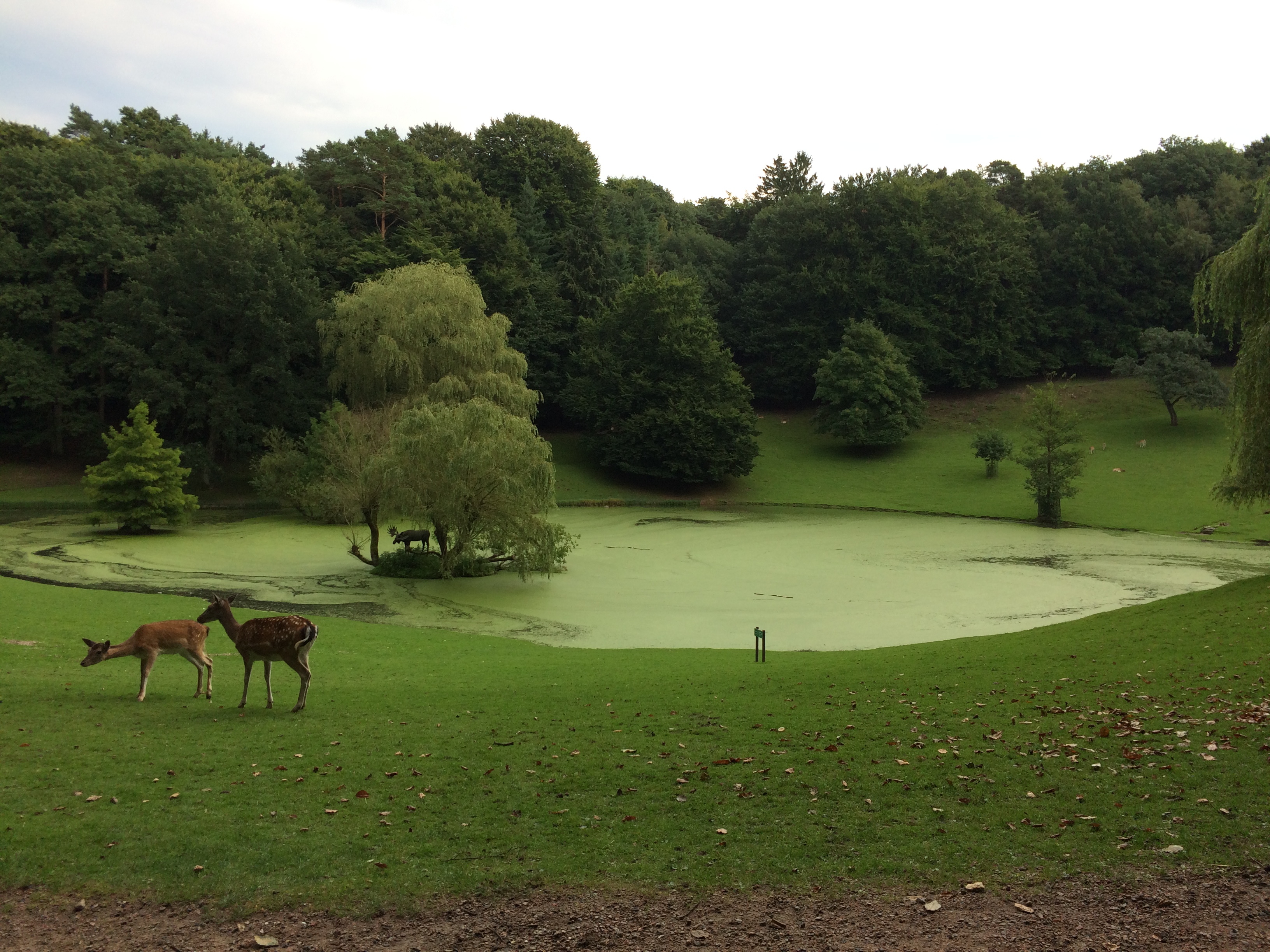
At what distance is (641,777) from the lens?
317 inches

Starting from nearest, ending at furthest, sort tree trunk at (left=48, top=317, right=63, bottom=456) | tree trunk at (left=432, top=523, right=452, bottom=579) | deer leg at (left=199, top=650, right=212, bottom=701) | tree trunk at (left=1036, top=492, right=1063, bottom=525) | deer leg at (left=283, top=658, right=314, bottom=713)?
deer leg at (left=283, top=658, right=314, bottom=713) → deer leg at (left=199, top=650, right=212, bottom=701) → tree trunk at (left=432, top=523, right=452, bottom=579) → tree trunk at (left=1036, top=492, right=1063, bottom=525) → tree trunk at (left=48, top=317, right=63, bottom=456)

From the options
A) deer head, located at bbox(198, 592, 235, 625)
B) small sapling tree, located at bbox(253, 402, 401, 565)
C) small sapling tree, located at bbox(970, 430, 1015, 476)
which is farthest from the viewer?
small sapling tree, located at bbox(970, 430, 1015, 476)

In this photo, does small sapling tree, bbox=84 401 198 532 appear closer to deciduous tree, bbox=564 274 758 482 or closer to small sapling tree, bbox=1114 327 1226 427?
deciduous tree, bbox=564 274 758 482

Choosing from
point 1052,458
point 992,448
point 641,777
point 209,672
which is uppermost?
point 992,448

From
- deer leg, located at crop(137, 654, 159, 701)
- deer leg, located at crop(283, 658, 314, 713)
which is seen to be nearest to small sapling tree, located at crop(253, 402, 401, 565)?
deer leg, located at crop(137, 654, 159, 701)

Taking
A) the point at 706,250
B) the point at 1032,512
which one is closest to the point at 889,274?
the point at 706,250

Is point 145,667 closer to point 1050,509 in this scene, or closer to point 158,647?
point 158,647

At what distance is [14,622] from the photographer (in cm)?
1566

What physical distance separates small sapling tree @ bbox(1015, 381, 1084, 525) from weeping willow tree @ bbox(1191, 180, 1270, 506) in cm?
1836

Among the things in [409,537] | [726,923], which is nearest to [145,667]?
[726,923]

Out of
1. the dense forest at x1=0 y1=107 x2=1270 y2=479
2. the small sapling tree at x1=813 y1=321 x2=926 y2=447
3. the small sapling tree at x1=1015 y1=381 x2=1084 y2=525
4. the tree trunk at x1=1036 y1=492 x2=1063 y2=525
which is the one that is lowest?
the tree trunk at x1=1036 y1=492 x2=1063 y2=525

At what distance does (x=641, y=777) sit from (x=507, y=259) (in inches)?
1909

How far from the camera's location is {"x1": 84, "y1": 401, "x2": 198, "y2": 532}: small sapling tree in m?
30.9

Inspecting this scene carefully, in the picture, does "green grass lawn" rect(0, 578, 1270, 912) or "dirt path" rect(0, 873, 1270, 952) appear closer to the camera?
"dirt path" rect(0, 873, 1270, 952)
